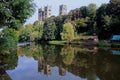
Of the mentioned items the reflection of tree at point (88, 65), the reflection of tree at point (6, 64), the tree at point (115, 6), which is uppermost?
the tree at point (115, 6)

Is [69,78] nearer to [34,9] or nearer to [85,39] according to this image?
[34,9]

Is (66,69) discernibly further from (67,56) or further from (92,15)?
(92,15)

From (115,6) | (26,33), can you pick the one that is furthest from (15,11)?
(26,33)

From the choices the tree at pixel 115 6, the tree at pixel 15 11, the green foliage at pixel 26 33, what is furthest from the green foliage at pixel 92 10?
the tree at pixel 15 11

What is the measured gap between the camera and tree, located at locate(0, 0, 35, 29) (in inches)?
968

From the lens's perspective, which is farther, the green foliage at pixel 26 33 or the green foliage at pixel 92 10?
the green foliage at pixel 26 33

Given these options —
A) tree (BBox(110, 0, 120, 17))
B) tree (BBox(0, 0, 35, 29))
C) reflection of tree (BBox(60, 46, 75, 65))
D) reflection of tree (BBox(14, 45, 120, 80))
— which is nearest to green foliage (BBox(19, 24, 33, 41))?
tree (BBox(110, 0, 120, 17))

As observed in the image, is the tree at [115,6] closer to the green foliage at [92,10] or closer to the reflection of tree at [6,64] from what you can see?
the green foliage at [92,10]

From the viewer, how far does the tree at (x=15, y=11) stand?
24578 millimetres

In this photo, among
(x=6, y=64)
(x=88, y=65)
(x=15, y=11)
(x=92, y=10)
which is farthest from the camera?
(x=92, y=10)

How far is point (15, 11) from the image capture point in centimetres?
2616

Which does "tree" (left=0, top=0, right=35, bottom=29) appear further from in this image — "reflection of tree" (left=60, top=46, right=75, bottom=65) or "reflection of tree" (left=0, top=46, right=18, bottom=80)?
"reflection of tree" (left=60, top=46, right=75, bottom=65)

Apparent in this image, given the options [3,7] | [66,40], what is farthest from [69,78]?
[66,40]

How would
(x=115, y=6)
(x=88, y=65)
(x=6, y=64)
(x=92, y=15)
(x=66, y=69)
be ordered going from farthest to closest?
(x=92, y=15), (x=115, y=6), (x=88, y=65), (x=6, y=64), (x=66, y=69)
